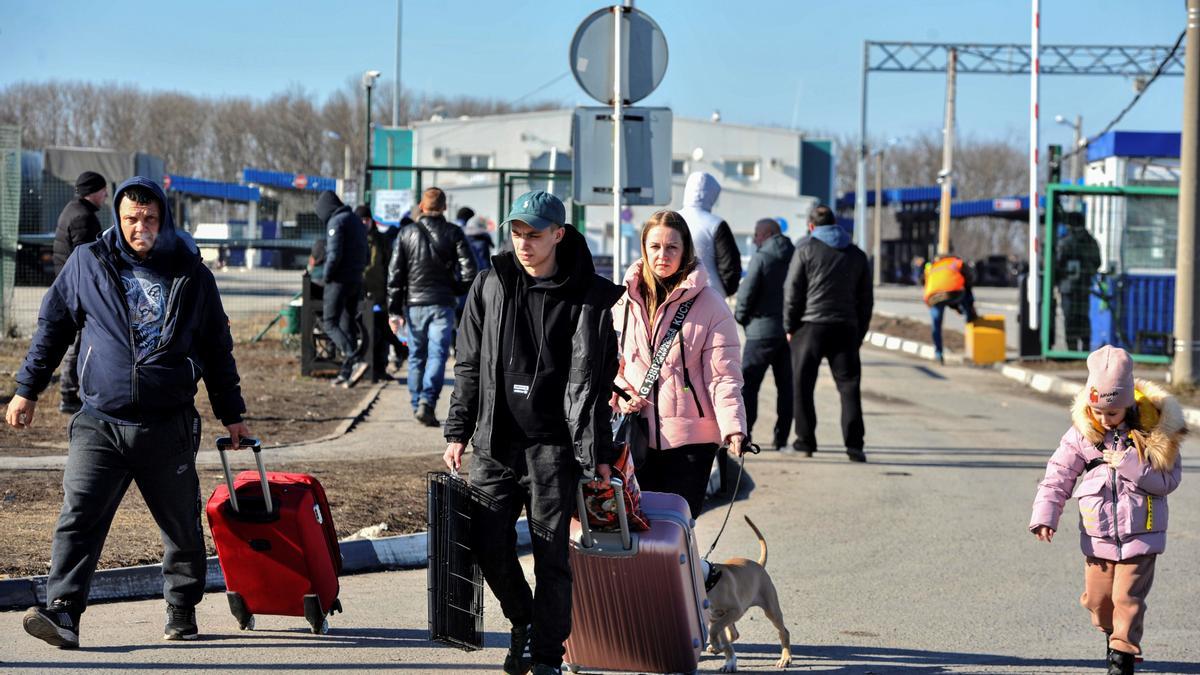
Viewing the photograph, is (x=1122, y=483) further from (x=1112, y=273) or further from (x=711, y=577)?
(x=1112, y=273)

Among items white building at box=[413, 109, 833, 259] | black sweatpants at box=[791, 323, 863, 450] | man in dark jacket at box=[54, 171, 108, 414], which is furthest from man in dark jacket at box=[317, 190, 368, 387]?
white building at box=[413, 109, 833, 259]

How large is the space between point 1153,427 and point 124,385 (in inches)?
150

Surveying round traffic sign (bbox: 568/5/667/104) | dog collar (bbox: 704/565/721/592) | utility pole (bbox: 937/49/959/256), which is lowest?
dog collar (bbox: 704/565/721/592)

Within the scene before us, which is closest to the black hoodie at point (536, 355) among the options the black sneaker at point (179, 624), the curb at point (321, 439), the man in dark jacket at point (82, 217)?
the black sneaker at point (179, 624)

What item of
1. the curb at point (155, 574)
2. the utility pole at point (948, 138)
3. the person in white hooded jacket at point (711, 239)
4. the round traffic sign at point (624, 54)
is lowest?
the curb at point (155, 574)

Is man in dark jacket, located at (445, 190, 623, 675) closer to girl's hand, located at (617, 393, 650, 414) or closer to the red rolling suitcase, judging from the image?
girl's hand, located at (617, 393, 650, 414)

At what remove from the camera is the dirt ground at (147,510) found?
682cm

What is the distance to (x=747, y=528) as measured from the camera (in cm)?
870

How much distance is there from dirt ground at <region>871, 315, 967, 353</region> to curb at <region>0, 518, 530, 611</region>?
1709 cm

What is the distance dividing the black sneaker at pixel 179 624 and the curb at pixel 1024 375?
9830 mm

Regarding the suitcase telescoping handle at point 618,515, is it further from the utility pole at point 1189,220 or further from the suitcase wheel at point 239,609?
the utility pole at point 1189,220

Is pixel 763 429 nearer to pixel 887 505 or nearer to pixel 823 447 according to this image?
pixel 823 447

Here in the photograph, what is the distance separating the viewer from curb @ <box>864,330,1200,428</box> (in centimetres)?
1628

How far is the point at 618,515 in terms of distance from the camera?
491cm
